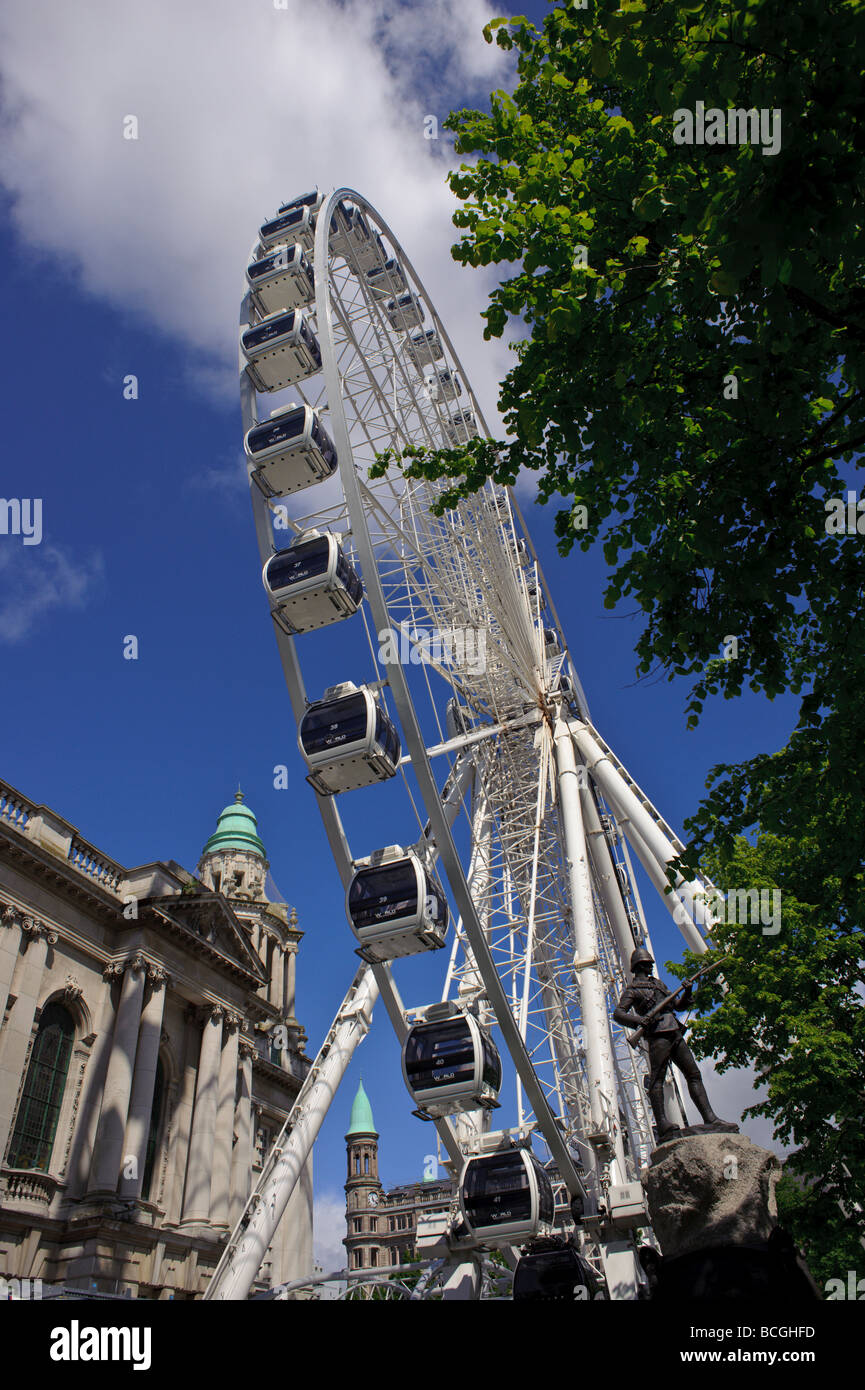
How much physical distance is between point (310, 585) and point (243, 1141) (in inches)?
990

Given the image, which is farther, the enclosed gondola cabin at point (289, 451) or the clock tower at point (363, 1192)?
the clock tower at point (363, 1192)

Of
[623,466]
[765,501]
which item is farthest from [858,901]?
[623,466]

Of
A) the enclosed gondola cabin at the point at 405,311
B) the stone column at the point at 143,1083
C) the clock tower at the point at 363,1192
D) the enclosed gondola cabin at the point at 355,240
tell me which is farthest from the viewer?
the clock tower at the point at 363,1192

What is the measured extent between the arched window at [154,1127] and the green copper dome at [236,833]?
→ 80.4 ft

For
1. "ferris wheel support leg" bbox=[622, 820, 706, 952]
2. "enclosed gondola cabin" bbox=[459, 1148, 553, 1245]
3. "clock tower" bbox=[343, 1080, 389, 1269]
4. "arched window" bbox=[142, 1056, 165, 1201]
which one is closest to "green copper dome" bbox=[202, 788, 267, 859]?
"arched window" bbox=[142, 1056, 165, 1201]

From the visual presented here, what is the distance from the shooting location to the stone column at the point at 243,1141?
34.1 meters

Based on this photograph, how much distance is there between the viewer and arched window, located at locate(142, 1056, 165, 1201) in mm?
29906

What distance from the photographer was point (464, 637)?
31.5 m

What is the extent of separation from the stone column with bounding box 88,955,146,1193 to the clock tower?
8774cm

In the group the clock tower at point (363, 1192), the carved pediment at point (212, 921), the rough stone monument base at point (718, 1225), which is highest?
the carved pediment at point (212, 921)

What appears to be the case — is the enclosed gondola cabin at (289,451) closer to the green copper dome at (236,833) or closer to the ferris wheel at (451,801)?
the ferris wheel at (451,801)

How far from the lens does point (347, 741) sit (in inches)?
749

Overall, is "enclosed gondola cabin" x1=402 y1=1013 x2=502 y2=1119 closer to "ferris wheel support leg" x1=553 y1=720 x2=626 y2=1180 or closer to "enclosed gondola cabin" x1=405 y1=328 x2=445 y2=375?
"ferris wheel support leg" x1=553 y1=720 x2=626 y2=1180

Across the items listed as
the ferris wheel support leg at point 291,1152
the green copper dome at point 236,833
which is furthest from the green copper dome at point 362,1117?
the ferris wheel support leg at point 291,1152
